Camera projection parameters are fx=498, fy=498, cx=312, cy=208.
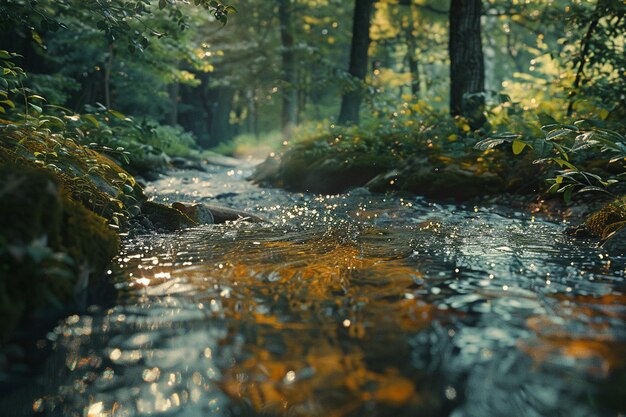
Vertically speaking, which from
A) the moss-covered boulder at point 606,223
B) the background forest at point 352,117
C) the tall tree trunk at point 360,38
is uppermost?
the tall tree trunk at point 360,38

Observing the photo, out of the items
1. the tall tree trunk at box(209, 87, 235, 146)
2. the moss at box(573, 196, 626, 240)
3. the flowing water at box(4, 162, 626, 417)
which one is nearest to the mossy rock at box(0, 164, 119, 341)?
the flowing water at box(4, 162, 626, 417)

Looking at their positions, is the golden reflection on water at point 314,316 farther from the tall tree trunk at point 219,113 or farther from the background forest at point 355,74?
the tall tree trunk at point 219,113

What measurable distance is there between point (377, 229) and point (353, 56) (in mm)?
10856

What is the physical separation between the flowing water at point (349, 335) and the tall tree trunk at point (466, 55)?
587cm

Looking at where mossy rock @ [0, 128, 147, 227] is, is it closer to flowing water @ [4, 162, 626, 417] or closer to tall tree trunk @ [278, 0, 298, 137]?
flowing water @ [4, 162, 626, 417]

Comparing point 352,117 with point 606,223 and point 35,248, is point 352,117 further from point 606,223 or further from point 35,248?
point 35,248

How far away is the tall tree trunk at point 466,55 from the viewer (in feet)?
30.8

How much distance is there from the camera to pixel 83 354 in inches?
84.6

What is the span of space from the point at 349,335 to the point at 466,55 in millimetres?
8484

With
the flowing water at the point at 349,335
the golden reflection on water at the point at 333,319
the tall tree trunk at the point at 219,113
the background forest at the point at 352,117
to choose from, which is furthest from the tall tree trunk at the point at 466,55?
the tall tree trunk at the point at 219,113

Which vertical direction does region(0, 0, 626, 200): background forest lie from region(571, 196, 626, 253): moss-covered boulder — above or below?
above

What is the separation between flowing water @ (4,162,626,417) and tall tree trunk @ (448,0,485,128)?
5871 mm

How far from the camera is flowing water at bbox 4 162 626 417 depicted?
5.95 feet

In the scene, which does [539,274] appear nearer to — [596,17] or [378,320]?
[378,320]
